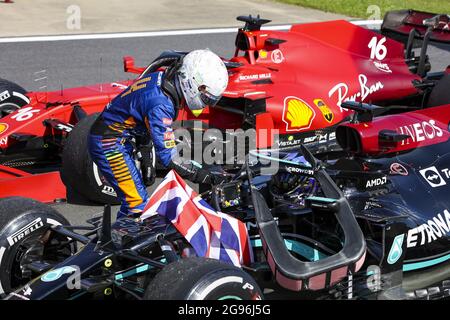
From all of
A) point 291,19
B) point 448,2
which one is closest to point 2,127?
point 291,19

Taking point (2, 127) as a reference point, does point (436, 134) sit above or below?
above

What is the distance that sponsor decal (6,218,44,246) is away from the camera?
555cm

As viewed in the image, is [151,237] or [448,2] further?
[448,2]

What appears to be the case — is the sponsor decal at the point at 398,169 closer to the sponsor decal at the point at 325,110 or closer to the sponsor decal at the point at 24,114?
the sponsor decal at the point at 325,110

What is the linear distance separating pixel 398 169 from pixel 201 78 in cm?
143

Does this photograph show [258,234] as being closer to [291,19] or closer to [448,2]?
[291,19]

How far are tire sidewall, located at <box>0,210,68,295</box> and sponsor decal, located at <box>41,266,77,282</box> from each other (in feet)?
1.92

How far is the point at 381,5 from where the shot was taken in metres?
17.7

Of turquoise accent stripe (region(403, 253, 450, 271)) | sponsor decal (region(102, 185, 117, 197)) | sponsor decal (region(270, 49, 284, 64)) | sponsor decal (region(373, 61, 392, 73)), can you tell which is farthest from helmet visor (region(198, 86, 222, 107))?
sponsor decal (region(373, 61, 392, 73))

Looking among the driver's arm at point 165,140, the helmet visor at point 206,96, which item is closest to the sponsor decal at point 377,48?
the helmet visor at point 206,96

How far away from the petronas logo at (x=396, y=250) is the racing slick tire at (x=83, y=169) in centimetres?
301

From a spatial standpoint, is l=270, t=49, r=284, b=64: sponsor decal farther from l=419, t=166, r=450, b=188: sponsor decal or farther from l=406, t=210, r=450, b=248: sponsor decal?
l=406, t=210, r=450, b=248: sponsor decal

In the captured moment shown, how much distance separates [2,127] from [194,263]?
168 inches

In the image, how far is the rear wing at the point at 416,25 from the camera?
1004cm
